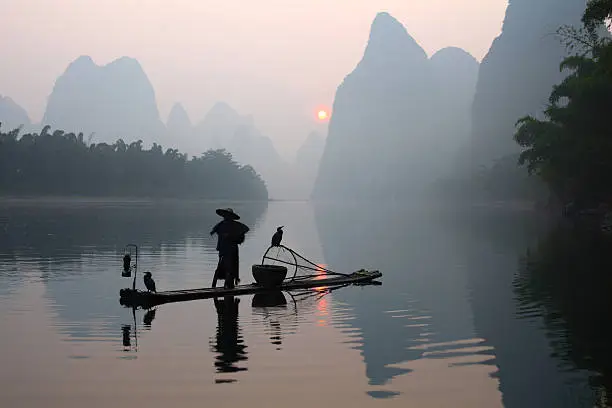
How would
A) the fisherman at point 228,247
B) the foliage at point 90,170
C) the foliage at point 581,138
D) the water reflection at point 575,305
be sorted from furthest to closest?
the foliage at point 90,170
the foliage at point 581,138
the fisherman at point 228,247
the water reflection at point 575,305

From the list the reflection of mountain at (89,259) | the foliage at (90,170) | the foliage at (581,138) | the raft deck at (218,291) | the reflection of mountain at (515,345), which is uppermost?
the foliage at (90,170)

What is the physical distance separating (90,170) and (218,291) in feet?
402

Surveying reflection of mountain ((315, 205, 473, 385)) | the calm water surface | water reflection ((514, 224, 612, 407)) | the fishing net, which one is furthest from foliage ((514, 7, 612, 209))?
the calm water surface

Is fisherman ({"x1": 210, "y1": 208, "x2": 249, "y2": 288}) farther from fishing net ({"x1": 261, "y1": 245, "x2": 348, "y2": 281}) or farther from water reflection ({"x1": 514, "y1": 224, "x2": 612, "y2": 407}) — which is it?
water reflection ({"x1": 514, "y1": 224, "x2": 612, "y2": 407})

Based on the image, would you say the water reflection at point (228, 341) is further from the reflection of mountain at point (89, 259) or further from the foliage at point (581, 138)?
the foliage at point (581, 138)

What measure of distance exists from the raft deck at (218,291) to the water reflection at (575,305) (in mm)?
5011

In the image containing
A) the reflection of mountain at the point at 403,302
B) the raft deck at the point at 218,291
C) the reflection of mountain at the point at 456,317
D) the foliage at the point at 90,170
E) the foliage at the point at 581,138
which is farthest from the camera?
the foliage at the point at 90,170

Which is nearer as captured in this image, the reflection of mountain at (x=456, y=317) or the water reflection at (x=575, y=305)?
the reflection of mountain at (x=456, y=317)

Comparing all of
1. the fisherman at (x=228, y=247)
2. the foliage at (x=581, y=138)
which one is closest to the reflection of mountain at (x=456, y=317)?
the fisherman at (x=228, y=247)

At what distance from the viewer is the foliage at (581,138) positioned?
55000 mm

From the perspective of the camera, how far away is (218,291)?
17.5 meters

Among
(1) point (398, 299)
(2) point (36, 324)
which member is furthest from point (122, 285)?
(1) point (398, 299)

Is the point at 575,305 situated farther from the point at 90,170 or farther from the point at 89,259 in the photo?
the point at 90,170

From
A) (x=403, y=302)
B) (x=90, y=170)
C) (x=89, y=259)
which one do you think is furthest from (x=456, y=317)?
(x=90, y=170)
